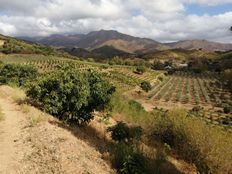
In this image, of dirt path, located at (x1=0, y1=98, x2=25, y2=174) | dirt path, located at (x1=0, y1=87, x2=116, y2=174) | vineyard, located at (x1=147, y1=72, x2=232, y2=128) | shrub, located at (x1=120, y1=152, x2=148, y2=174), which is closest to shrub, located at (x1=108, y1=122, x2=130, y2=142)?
dirt path, located at (x1=0, y1=87, x2=116, y2=174)

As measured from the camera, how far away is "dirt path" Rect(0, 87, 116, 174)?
13.6 meters

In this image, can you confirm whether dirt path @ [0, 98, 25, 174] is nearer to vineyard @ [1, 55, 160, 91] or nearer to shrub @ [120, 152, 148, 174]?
shrub @ [120, 152, 148, 174]

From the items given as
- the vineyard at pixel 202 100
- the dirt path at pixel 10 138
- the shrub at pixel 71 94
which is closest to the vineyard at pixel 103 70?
the vineyard at pixel 202 100

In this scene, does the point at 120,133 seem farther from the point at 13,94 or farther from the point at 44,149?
the point at 13,94

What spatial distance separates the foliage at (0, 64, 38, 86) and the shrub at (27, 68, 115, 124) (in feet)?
51.0

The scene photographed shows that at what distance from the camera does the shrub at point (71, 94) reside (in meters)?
21.4

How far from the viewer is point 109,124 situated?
26.7m

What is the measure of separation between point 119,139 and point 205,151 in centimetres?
507

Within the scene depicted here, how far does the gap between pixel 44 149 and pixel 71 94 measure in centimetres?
695

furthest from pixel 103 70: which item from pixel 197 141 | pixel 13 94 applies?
pixel 197 141

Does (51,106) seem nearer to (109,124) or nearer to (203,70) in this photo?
(109,124)

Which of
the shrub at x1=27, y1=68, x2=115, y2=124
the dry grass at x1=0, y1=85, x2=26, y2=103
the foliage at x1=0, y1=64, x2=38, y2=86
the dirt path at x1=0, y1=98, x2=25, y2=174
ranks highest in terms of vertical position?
the shrub at x1=27, y1=68, x2=115, y2=124

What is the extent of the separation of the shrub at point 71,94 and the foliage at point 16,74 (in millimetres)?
15537

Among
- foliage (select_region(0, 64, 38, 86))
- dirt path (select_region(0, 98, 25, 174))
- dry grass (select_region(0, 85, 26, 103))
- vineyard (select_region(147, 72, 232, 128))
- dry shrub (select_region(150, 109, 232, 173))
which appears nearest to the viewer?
dirt path (select_region(0, 98, 25, 174))
